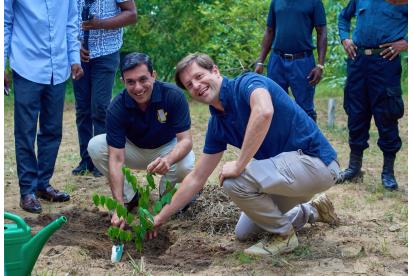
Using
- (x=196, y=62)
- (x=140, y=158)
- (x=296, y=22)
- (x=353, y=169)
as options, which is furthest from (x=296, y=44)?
(x=196, y=62)

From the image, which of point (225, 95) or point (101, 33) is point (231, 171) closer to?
point (225, 95)

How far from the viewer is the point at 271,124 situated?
372 cm

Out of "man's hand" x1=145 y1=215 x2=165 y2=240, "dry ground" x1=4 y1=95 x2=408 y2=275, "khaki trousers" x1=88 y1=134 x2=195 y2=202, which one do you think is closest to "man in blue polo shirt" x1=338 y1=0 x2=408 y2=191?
"dry ground" x1=4 y1=95 x2=408 y2=275

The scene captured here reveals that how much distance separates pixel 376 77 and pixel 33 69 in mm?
2580

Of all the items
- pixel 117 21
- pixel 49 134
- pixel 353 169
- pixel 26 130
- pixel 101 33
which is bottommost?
pixel 353 169

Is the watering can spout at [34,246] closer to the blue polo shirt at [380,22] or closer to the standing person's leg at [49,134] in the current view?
the standing person's leg at [49,134]

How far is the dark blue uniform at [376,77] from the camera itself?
532 cm

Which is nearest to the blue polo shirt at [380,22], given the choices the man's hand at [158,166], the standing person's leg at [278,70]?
the standing person's leg at [278,70]

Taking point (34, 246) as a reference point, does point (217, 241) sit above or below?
below

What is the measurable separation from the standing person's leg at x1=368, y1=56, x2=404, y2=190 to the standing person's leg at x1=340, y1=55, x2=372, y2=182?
8cm

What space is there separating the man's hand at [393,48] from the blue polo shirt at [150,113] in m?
1.75

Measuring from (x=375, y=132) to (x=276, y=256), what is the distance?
5205 mm

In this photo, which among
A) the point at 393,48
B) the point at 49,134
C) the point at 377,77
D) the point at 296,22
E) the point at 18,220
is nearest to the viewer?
the point at 18,220

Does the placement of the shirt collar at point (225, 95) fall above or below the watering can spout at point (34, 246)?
above
